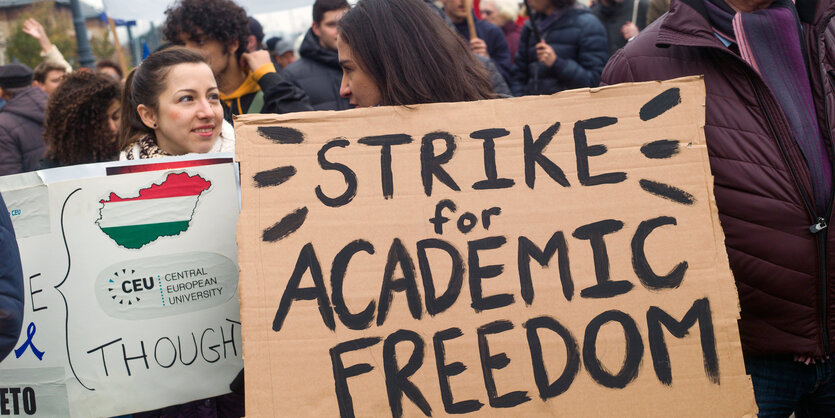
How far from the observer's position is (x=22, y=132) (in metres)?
4.66

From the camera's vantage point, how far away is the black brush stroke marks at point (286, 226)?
5.44 feet

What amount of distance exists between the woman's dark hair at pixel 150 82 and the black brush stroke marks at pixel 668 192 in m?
Result: 1.77

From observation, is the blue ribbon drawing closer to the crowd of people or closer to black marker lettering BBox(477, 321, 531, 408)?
the crowd of people

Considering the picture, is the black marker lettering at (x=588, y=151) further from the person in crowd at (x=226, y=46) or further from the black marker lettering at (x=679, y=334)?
the person in crowd at (x=226, y=46)

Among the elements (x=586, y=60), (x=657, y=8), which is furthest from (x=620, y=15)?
(x=586, y=60)

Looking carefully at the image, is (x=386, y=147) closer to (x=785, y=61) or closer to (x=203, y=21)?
(x=785, y=61)

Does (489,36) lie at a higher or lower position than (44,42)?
lower

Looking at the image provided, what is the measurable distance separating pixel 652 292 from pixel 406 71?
798 millimetres

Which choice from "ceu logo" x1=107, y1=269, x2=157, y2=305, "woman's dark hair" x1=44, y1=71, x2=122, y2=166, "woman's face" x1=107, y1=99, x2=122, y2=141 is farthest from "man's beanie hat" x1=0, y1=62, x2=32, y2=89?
"ceu logo" x1=107, y1=269, x2=157, y2=305

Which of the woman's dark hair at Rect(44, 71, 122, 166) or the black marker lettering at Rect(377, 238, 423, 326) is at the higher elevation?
the woman's dark hair at Rect(44, 71, 122, 166)

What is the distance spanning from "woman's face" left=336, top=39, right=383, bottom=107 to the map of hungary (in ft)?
1.61

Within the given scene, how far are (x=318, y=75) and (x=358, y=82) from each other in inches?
79.2

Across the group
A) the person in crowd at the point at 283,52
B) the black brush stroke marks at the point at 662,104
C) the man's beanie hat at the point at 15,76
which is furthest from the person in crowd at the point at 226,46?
the person in crowd at the point at 283,52

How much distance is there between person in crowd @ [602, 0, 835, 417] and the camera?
1.74 meters
